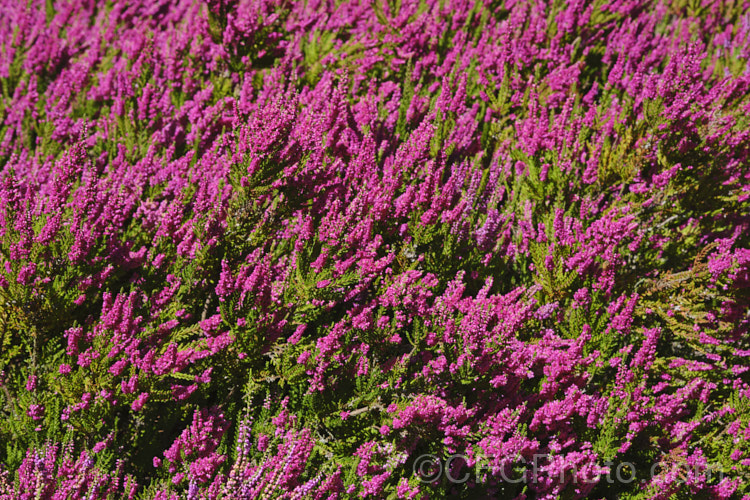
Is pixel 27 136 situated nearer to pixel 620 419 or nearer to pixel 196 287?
pixel 196 287

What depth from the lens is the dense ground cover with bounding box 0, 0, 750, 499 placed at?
7.31 feet

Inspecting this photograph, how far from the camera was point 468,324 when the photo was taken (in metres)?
2.32

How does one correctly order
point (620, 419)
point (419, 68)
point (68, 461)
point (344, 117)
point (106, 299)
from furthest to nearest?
1. point (419, 68)
2. point (344, 117)
3. point (620, 419)
4. point (106, 299)
5. point (68, 461)

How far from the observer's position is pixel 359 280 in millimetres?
2549

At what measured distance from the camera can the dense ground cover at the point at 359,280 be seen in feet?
7.31

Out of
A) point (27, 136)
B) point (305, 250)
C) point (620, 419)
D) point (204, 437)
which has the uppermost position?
point (27, 136)

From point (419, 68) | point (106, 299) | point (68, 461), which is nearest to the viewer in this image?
point (68, 461)

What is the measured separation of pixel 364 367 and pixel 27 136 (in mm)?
2581

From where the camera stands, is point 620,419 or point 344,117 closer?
point 620,419

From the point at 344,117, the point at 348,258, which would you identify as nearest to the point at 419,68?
the point at 344,117

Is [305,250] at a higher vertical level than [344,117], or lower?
lower

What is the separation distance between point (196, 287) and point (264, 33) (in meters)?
2.31

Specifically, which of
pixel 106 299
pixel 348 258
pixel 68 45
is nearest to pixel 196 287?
pixel 106 299

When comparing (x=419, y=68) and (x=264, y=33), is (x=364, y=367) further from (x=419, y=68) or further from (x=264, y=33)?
(x=264, y=33)
